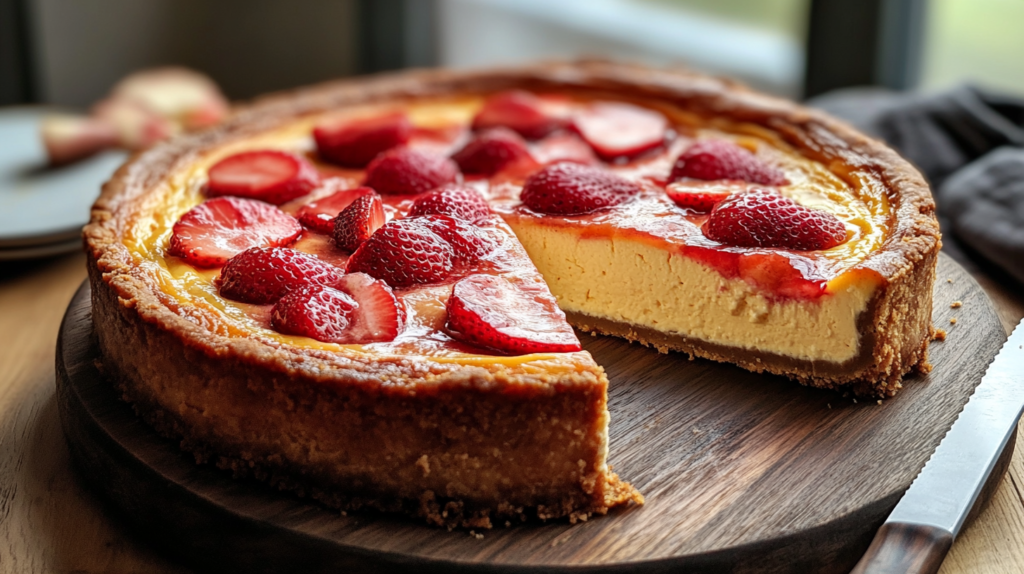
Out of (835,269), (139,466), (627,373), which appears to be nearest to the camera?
(139,466)

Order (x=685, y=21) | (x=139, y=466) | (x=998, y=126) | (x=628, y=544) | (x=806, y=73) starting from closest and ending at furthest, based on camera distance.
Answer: (x=628, y=544) → (x=139, y=466) → (x=998, y=126) → (x=806, y=73) → (x=685, y=21)

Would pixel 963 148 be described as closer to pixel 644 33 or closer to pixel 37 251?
pixel 644 33

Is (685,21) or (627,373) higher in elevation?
(685,21)

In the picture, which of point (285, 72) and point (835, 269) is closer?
point (835, 269)

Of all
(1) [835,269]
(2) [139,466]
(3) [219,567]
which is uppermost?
(1) [835,269]

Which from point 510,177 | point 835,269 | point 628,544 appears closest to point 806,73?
point 510,177

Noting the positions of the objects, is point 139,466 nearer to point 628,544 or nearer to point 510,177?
point 628,544

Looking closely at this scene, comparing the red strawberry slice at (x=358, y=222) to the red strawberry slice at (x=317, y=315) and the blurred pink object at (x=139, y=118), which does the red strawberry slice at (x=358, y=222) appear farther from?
the blurred pink object at (x=139, y=118)
